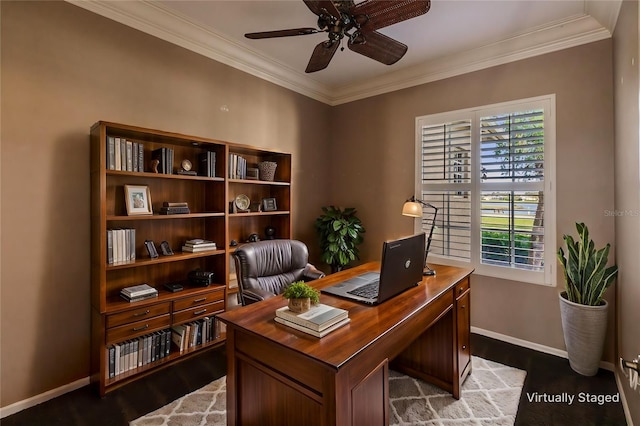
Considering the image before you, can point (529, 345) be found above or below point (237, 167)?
below

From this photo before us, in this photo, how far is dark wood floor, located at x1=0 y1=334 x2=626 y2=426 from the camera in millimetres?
1947

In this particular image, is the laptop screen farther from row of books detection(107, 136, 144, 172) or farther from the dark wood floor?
row of books detection(107, 136, 144, 172)

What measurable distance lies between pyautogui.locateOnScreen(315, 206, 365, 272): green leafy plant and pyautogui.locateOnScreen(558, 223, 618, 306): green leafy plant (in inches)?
80.2

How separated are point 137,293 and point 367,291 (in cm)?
172

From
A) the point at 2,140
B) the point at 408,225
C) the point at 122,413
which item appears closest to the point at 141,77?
the point at 2,140

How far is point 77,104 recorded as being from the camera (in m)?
2.24

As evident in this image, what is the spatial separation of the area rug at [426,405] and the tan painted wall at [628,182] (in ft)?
2.16

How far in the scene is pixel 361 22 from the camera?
6.35 ft

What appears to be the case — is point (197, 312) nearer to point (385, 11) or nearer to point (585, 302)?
point (385, 11)

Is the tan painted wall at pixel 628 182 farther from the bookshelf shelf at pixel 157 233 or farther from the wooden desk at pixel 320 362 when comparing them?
the bookshelf shelf at pixel 157 233

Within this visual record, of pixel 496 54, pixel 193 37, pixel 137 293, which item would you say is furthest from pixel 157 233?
pixel 496 54

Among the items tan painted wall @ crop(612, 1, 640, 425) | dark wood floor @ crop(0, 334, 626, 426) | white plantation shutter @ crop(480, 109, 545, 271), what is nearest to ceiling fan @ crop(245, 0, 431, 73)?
tan painted wall @ crop(612, 1, 640, 425)

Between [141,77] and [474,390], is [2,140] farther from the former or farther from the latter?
[474,390]

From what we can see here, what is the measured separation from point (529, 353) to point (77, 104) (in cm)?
420
